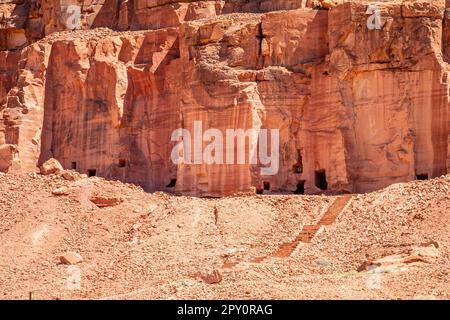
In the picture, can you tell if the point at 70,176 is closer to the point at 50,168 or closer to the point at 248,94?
the point at 50,168

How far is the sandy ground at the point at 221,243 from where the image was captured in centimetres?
4006

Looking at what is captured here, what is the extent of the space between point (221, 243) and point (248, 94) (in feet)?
24.2

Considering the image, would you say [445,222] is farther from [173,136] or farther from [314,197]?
[173,136]

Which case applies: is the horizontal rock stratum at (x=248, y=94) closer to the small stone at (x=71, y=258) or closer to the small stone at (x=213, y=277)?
the small stone at (x=71, y=258)

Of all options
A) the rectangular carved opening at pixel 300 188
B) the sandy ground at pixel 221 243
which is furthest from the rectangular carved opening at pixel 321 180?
the sandy ground at pixel 221 243

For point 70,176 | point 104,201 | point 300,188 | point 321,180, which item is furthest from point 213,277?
point 70,176

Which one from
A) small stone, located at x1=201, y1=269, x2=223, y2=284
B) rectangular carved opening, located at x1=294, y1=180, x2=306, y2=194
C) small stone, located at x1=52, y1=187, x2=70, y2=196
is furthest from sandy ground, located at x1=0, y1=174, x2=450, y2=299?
rectangular carved opening, located at x1=294, y1=180, x2=306, y2=194

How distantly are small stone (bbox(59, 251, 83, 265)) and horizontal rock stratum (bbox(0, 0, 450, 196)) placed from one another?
674cm

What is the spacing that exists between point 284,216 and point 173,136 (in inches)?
285

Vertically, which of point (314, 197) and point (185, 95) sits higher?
point (185, 95)

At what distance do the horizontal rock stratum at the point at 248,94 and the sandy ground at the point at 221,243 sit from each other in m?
2.61

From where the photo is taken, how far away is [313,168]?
51.4 metres

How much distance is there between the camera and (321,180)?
51.6 meters
